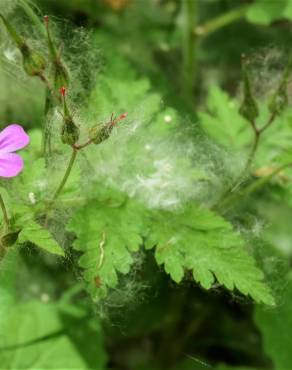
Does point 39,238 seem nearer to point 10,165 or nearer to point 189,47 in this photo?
point 10,165

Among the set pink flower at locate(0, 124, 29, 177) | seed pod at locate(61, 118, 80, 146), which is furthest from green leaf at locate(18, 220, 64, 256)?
seed pod at locate(61, 118, 80, 146)

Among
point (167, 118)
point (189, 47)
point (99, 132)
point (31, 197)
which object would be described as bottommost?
point (189, 47)

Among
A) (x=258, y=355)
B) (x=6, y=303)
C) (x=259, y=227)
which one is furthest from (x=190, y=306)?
(x=6, y=303)

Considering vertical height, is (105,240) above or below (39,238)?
below

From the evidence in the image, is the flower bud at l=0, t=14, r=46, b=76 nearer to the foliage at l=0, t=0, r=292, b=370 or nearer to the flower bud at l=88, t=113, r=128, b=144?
the foliage at l=0, t=0, r=292, b=370

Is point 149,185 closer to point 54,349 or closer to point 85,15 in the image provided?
point 54,349

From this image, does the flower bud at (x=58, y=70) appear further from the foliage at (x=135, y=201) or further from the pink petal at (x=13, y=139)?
the pink petal at (x=13, y=139)

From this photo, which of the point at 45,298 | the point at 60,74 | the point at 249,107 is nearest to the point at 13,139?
the point at 60,74

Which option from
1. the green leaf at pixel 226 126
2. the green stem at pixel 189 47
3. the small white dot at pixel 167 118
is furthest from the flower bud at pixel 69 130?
the green stem at pixel 189 47
